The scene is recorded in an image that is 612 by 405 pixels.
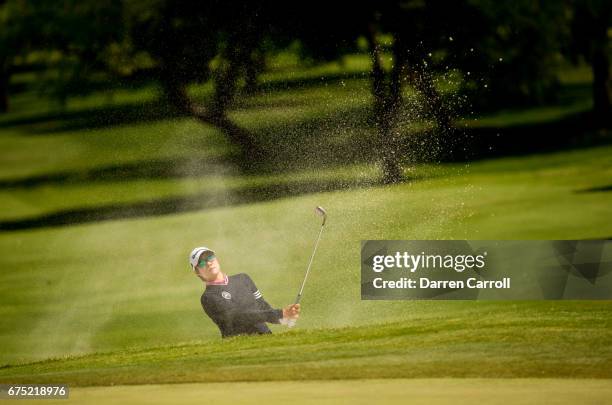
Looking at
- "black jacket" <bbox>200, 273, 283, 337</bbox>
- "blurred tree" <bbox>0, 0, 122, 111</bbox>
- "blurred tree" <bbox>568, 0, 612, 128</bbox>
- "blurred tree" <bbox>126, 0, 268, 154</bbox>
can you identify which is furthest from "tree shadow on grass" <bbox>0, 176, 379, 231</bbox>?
"blurred tree" <bbox>568, 0, 612, 128</bbox>

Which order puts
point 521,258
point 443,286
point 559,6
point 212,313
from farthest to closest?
point 559,6
point 521,258
point 443,286
point 212,313

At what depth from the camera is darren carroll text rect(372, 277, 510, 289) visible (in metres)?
8.92

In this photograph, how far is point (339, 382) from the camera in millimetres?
6883

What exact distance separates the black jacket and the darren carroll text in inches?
44.4

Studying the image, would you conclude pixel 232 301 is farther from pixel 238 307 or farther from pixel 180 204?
pixel 180 204

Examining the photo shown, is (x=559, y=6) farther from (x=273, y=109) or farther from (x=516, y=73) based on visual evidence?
(x=273, y=109)

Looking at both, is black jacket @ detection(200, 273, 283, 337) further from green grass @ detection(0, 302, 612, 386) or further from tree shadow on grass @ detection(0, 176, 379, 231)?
tree shadow on grass @ detection(0, 176, 379, 231)

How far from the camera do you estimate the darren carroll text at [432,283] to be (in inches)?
351

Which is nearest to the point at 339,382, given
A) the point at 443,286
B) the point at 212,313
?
the point at 212,313

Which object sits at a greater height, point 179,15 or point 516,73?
point 179,15

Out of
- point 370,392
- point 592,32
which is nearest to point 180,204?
point 592,32

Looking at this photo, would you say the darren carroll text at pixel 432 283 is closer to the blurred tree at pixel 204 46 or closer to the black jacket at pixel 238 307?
the black jacket at pixel 238 307

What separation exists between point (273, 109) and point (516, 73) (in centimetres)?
289

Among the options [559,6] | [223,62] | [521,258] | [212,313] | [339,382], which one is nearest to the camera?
[339,382]
